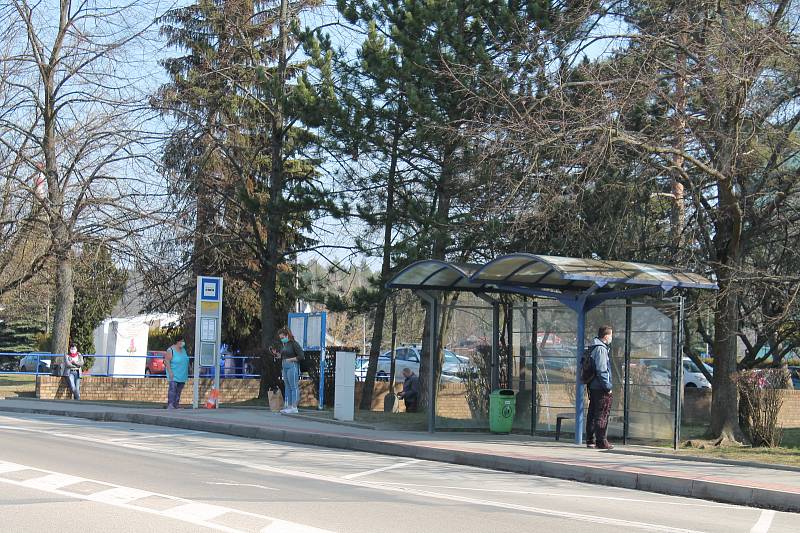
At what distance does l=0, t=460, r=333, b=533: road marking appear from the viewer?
27.2 feet

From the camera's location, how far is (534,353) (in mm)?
18469

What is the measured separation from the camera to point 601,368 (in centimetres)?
1542

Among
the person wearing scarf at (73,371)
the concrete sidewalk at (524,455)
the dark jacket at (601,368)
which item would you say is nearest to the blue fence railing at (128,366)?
the person wearing scarf at (73,371)

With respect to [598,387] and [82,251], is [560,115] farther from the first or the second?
[82,251]

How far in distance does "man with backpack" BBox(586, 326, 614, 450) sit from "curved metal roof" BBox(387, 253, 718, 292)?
1013mm

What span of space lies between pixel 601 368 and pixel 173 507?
834 cm

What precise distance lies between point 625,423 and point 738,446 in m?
1.92

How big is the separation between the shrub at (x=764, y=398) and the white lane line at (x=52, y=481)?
35.7 ft

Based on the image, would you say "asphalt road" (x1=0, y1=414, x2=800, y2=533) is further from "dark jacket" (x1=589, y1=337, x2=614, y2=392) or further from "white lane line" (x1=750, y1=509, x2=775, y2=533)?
"dark jacket" (x1=589, y1=337, x2=614, y2=392)

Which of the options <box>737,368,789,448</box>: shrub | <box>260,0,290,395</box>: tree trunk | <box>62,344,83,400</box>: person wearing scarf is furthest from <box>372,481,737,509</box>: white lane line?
<box>62,344,83,400</box>: person wearing scarf

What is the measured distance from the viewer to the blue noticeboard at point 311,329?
897 inches

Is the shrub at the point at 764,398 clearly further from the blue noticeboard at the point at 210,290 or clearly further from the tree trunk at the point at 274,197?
Result: the tree trunk at the point at 274,197

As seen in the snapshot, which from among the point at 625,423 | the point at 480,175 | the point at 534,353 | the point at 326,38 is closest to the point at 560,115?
the point at 480,175

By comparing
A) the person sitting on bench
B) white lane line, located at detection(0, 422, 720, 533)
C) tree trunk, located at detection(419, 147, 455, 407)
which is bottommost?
white lane line, located at detection(0, 422, 720, 533)
